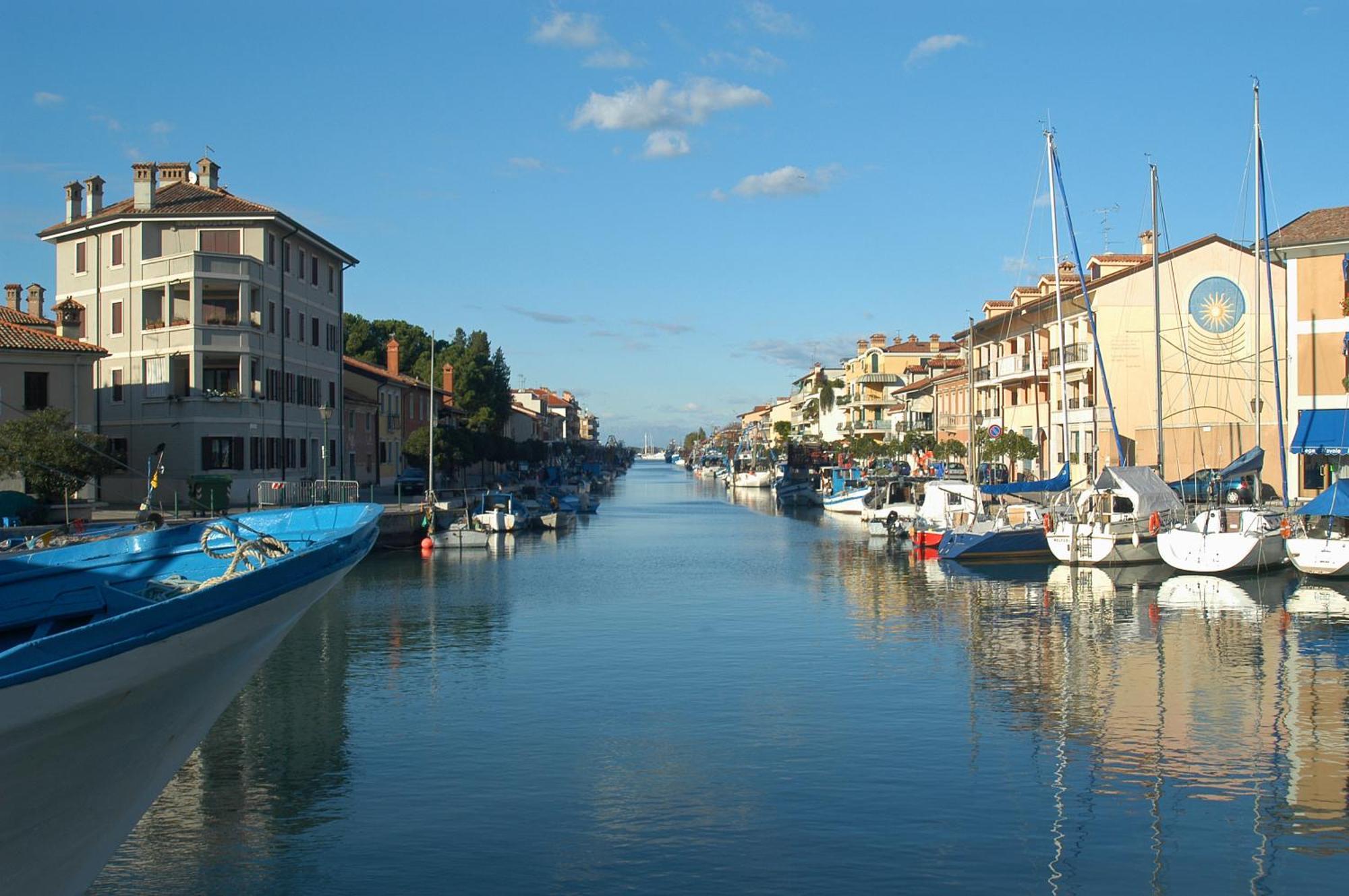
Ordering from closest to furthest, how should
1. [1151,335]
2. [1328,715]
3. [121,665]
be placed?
[121,665]
[1328,715]
[1151,335]

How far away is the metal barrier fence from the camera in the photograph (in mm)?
46312

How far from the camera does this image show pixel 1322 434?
44.2 metres

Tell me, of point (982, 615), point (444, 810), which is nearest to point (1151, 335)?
point (982, 615)

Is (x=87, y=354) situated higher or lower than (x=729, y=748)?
higher

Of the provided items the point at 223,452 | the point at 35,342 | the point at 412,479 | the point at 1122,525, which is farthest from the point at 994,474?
the point at 35,342

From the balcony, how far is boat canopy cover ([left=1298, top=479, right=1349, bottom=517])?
1984 cm

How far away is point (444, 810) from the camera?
15.6 m

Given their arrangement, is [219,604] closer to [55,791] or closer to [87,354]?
[55,791]

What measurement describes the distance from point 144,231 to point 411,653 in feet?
98.1

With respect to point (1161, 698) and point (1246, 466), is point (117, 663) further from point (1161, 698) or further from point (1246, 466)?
point (1246, 466)

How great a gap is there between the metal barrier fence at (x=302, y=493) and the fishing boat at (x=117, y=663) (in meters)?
31.7

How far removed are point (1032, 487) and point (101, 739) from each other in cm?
4507

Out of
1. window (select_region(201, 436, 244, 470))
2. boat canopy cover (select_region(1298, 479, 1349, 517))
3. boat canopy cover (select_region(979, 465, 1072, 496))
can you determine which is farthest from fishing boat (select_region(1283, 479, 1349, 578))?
window (select_region(201, 436, 244, 470))

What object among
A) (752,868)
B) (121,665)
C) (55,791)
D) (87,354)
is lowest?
(752,868)
